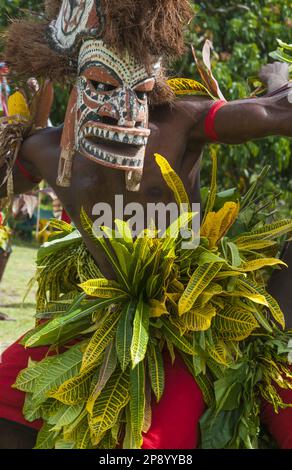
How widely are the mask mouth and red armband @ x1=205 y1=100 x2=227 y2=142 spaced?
18 centimetres

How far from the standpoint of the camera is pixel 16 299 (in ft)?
21.9

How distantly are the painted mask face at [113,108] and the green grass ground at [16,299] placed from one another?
5.68 ft

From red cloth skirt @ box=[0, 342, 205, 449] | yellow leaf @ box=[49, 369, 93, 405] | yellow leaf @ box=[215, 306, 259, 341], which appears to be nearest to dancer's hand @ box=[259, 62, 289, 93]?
yellow leaf @ box=[215, 306, 259, 341]

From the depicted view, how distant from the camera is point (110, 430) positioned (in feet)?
6.59

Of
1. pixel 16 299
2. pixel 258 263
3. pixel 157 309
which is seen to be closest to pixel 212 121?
pixel 258 263

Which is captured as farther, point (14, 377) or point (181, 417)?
point (14, 377)

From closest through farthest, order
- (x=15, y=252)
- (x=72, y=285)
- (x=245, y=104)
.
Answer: (x=245, y=104) → (x=72, y=285) → (x=15, y=252)

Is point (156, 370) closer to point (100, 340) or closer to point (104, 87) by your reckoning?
point (100, 340)

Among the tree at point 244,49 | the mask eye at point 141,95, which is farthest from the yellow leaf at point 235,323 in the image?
the tree at point 244,49

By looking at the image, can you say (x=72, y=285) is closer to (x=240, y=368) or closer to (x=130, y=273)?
(x=130, y=273)

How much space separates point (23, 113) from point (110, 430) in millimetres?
1169

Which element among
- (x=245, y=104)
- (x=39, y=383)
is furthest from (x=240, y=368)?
(x=245, y=104)

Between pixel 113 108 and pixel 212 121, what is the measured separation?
297mm

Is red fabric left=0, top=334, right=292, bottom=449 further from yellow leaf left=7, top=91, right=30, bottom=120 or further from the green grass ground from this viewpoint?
the green grass ground
